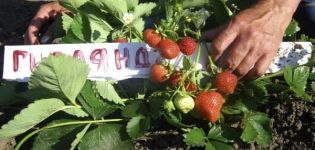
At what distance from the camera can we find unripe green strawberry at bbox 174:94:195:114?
57.8 inches

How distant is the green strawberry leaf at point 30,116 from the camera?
149 cm

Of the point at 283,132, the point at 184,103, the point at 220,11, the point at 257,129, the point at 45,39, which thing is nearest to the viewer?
the point at 184,103

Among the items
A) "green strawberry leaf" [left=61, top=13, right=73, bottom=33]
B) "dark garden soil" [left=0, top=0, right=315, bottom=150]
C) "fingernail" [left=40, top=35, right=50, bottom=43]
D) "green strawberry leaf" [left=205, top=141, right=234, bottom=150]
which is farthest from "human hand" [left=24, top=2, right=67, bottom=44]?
"green strawberry leaf" [left=205, top=141, right=234, bottom=150]

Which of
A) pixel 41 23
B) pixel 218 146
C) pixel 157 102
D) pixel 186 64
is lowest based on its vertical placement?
pixel 218 146

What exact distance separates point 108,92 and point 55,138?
193 millimetres

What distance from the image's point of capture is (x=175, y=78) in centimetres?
155

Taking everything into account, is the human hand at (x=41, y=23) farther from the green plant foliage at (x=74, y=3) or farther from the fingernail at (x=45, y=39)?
the green plant foliage at (x=74, y=3)

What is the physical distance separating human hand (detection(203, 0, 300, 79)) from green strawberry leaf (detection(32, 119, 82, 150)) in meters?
0.45

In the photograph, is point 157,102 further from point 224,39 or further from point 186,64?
point 224,39

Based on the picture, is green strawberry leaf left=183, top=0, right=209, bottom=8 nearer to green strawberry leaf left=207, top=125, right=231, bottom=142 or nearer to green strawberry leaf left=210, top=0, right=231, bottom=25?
green strawberry leaf left=210, top=0, right=231, bottom=25

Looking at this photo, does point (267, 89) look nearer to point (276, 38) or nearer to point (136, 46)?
point (276, 38)

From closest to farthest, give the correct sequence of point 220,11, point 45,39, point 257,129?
1. point 257,129
2. point 220,11
3. point 45,39

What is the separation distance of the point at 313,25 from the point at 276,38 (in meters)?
0.57

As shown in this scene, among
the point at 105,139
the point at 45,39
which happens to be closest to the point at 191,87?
the point at 105,139
